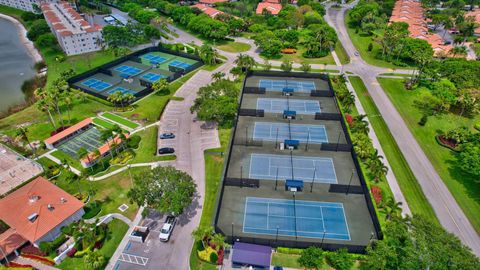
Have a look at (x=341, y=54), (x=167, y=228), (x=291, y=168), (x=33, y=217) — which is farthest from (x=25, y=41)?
(x=341, y=54)

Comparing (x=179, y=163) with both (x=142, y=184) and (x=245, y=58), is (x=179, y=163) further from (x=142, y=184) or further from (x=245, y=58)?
(x=245, y=58)

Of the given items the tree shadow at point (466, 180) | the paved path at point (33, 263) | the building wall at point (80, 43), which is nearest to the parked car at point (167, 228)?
the paved path at point (33, 263)

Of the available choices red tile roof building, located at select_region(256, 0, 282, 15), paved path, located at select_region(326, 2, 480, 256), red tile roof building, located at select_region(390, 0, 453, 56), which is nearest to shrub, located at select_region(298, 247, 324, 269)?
paved path, located at select_region(326, 2, 480, 256)

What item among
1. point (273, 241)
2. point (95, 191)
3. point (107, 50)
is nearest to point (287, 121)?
point (273, 241)

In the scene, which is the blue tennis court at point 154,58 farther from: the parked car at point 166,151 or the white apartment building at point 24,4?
the white apartment building at point 24,4

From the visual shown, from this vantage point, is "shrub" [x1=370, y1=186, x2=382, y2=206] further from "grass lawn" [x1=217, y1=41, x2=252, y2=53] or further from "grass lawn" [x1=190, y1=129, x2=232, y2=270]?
"grass lawn" [x1=217, y1=41, x2=252, y2=53]
